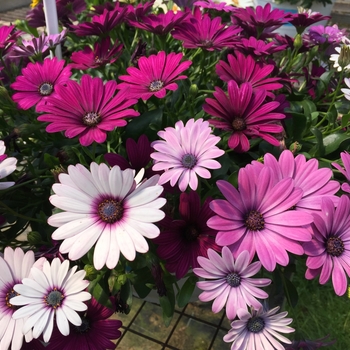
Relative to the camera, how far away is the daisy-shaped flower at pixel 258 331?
1.16ft

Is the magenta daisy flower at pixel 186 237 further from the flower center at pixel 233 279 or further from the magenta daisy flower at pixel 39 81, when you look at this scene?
the magenta daisy flower at pixel 39 81

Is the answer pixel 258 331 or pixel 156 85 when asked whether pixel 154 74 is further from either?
pixel 258 331

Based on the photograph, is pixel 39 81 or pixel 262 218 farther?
pixel 39 81

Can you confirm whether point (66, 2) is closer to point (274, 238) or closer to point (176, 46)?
point (176, 46)

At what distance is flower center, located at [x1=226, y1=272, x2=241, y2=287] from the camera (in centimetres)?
35

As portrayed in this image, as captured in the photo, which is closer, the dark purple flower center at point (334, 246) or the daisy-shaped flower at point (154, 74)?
the dark purple flower center at point (334, 246)

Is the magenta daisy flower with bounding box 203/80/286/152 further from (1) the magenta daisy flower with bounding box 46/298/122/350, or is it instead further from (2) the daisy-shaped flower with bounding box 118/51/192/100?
(1) the magenta daisy flower with bounding box 46/298/122/350

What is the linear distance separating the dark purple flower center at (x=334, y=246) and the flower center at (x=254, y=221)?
0.06 m

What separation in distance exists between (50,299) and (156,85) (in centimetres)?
27

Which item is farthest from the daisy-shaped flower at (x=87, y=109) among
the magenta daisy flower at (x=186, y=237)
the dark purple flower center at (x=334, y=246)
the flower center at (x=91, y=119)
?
the dark purple flower center at (x=334, y=246)

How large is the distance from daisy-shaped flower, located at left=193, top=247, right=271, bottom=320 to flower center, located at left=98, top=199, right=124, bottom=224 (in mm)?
80

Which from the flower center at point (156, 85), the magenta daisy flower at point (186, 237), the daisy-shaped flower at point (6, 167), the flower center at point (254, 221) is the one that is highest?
the flower center at point (156, 85)

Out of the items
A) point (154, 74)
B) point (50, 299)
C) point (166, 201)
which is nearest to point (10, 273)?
point (50, 299)

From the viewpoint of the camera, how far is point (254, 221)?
36 centimetres
